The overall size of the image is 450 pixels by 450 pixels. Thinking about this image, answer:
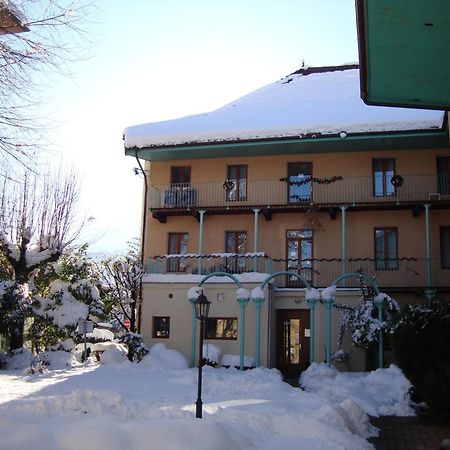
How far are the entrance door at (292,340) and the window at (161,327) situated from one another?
13.5 feet

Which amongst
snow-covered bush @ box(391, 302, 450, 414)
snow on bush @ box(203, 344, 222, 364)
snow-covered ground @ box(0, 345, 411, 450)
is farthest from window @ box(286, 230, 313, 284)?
snow-covered bush @ box(391, 302, 450, 414)

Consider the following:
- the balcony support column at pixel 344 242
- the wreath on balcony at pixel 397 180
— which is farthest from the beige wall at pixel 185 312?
the wreath on balcony at pixel 397 180

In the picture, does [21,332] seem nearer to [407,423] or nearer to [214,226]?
[214,226]

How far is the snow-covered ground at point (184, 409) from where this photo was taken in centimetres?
806

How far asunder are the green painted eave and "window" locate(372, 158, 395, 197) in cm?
54

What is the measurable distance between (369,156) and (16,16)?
18142 millimetres

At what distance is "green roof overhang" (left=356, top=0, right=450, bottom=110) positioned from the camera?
6547 mm

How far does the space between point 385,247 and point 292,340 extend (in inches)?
195

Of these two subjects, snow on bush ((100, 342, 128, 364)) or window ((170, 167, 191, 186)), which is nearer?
snow on bush ((100, 342, 128, 364))

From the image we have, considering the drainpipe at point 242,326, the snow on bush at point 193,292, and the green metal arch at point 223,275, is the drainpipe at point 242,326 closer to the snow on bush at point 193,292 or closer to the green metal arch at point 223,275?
the green metal arch at point 223,275

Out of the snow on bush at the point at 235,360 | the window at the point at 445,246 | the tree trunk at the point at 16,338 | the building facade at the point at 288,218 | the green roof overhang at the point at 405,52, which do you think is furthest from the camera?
the window at the point at 445,246

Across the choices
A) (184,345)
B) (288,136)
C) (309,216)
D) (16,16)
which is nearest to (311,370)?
(184,345)

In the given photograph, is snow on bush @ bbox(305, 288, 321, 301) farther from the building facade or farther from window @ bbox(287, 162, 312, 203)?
window @ bbox(287, 162, 312, 203)

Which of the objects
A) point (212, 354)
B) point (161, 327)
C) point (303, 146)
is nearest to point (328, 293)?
point (212, 354)
